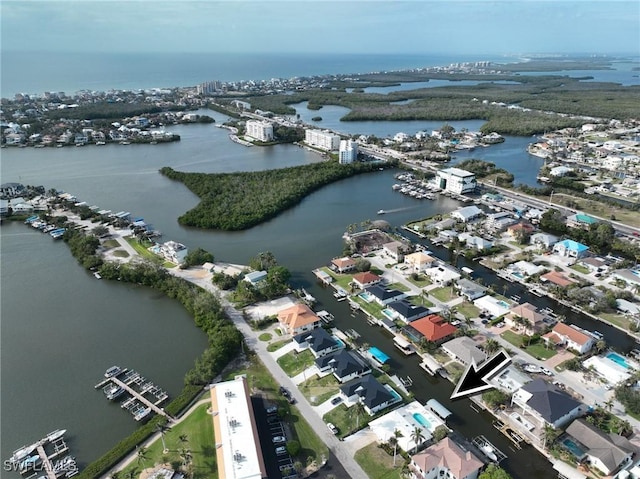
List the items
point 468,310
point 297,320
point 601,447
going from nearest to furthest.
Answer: point 601,447 → point 297,320 → point 468,310

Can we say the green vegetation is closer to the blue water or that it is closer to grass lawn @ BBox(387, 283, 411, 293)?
grass lawn @ BBox(387, 283, 411, 293)

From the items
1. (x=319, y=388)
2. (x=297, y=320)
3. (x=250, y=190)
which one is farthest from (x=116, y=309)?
(x=250, y=190)

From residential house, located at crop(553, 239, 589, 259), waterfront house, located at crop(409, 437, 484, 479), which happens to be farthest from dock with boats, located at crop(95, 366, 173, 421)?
residential house, located at crop(553, 239, 589, 259)

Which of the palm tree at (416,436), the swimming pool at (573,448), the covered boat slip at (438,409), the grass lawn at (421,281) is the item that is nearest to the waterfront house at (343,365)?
the covered boat slip at (438,409)

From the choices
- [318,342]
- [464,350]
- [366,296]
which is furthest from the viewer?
[366,296]

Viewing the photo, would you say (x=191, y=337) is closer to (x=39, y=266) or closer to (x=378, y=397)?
(x=378, y=397)

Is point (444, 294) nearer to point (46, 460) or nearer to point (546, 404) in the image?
point (546, 404)
